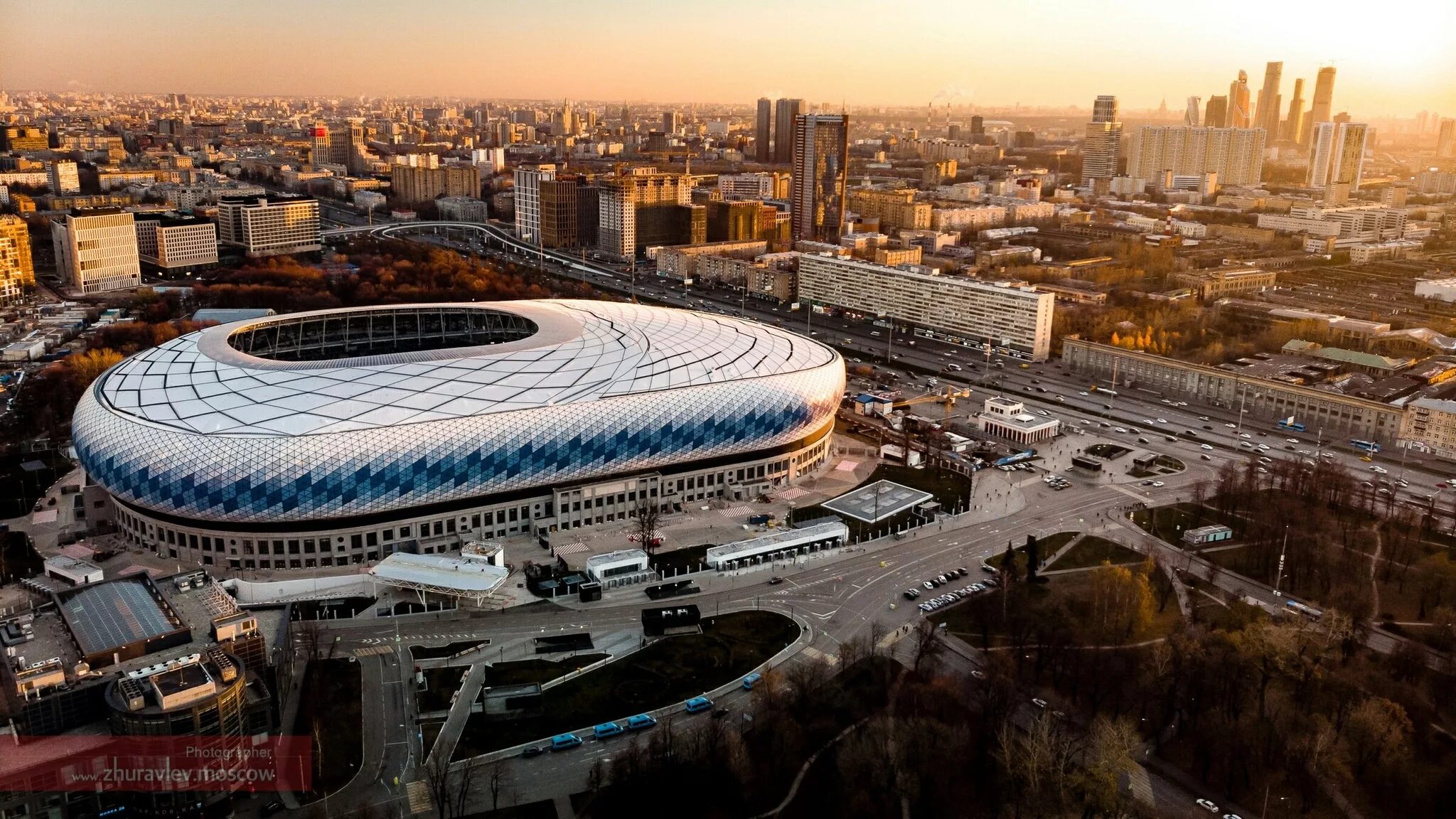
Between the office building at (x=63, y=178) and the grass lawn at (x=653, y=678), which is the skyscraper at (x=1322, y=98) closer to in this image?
the grass lawn at (x=653, y=678)

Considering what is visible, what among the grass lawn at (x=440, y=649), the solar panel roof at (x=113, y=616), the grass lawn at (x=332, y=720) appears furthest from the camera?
the grass lawn at (x=440, y=649)

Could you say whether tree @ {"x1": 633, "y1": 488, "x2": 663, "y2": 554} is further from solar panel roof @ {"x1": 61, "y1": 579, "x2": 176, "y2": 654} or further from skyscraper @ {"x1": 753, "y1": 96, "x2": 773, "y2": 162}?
skyscraper @ {"x1": 753, "y1": 96, "x2": 773, "y2": 162}

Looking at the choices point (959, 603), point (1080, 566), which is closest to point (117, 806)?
point (959, 603)

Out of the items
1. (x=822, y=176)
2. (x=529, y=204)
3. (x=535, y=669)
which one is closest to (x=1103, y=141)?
(x=822, y=176)

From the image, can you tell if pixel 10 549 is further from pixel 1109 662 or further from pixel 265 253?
pixel 265 253

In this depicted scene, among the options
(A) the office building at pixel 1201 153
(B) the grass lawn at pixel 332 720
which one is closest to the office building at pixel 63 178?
(B) the grass lawn at pixel 332 720

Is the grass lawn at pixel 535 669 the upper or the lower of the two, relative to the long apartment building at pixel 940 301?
lower
